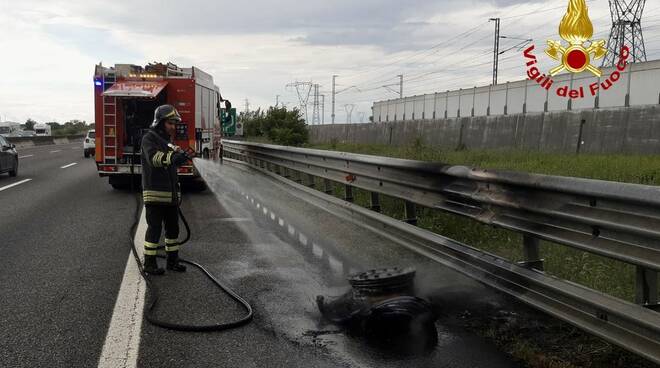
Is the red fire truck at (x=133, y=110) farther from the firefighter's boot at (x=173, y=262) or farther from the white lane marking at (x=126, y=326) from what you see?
the white lane marking at (x=126, y=326)

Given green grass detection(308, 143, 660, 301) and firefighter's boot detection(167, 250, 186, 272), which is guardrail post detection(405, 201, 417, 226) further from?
firefighter's boot detection(167, 250, 186, 272)

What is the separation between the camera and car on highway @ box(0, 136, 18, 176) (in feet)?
54.0

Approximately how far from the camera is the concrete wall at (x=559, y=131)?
62.0 ft

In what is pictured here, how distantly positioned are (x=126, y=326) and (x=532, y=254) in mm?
2992

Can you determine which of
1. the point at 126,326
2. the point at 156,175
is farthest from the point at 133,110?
the point at 126,326

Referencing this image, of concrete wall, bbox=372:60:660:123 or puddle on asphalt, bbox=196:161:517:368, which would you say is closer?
puddle on asphalt, bbox=196:161:517:368

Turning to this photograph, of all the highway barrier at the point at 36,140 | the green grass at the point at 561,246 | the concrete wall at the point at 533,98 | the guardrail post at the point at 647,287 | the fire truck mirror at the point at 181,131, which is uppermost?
the concrete wall at the point at 533,98

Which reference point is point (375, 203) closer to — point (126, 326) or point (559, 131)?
point (126, 326)

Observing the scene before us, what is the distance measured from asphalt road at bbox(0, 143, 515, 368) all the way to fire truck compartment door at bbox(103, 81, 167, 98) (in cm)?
299

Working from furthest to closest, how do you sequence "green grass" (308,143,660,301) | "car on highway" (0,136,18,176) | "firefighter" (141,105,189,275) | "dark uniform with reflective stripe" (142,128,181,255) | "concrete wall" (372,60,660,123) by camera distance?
"concrete wall" (372,60,660,123) → "car on highway" (0,136,18,176) → "dark uniform with reflective stripe" (142,128,181,255) → "firefighter" (141,105,189,275) → "green grass" (308,143,660,301)

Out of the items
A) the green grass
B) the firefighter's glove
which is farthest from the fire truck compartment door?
the firefighter's glove

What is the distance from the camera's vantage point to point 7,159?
16.8 metres

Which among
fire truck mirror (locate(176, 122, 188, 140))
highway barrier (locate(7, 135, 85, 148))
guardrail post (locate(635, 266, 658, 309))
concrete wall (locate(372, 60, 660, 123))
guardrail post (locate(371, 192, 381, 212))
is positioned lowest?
highway barrier (locate(7, 135, 85, 148))

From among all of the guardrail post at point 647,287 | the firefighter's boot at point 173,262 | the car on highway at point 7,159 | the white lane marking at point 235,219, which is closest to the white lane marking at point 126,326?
the firefighter's boot at point 173,262
